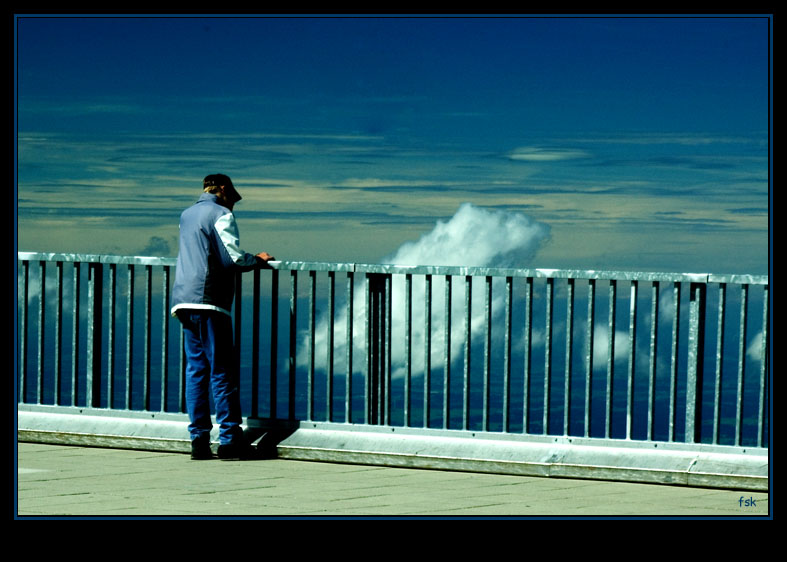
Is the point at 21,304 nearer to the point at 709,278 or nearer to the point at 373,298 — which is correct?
the point at 373,298

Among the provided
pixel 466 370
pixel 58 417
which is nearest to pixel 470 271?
pixel 466 370

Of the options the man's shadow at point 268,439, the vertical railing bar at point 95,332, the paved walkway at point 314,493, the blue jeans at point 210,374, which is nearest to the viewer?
the paved walkway at point 314,493

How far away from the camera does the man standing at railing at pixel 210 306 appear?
402 inches

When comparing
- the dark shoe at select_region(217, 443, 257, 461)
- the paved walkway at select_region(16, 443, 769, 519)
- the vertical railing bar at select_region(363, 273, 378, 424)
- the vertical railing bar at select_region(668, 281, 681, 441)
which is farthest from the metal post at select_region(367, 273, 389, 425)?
the vertical railing bar at select_region(668, 281, 681, 441)

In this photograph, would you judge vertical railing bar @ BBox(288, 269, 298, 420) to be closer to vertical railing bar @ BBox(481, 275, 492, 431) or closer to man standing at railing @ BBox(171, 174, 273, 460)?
man standing at railing @ BBox(171, 174, 273, 460)

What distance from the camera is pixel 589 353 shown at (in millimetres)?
9703

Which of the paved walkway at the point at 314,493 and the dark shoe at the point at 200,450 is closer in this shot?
the paved walkway at the point at 314,493

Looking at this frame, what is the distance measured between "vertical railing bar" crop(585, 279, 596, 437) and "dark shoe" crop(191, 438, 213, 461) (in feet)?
8.98

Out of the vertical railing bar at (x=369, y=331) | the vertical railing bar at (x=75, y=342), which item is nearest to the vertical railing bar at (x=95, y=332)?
the vertical railing bar at (x=75, y=342)

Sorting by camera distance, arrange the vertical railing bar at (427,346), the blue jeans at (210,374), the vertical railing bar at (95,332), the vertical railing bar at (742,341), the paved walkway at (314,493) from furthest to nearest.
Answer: the vertical railing bar at (95,332) < the blue jeans at (210,374) < the vertical railing bar at (427,346) < the vertical railing bar at (742,341) < the paved walkway at (314,493)

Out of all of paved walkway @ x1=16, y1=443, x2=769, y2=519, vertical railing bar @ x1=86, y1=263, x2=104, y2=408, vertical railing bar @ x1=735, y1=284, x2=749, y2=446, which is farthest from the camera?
vertical railing bar @ x1=86, y1=263, x2=104, y2=408

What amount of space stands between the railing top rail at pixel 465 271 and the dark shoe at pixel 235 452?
1.31 m

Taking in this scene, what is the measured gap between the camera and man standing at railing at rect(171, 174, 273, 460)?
10.2 metres

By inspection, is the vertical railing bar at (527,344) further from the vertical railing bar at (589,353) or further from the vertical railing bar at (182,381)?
the vertical railing bar at (182,381)
